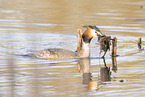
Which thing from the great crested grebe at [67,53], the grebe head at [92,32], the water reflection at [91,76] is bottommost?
the water reflection at [91,76]

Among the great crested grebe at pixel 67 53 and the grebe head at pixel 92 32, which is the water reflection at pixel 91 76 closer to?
the great crested grebe at pixel 67 53

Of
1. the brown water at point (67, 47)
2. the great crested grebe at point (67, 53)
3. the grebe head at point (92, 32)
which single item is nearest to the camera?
the brown water at point (67, 47)

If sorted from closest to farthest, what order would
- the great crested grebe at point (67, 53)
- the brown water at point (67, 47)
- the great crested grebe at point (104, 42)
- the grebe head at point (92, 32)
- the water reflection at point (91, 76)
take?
the brown water at point (67, 47)
the water reflection at point (91, 76)
the grebe head at point (92, 32)
the great crested grebe at point (67, 53)
the great crested grebe at point (104, 42)

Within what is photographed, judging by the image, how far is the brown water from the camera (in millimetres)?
5781

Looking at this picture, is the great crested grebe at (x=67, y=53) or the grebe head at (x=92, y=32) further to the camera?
the great crested grebe at (x=67, y=53)

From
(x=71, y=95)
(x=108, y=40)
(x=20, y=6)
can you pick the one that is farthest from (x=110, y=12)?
(x=71, y=95)

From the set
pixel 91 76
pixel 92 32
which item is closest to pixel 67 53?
pixel 92 32

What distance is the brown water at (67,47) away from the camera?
5781 millimetres

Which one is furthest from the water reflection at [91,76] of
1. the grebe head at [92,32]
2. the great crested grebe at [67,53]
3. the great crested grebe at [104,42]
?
the grebe head at [92,32]

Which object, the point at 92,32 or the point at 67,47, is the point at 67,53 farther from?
the point at 67,47

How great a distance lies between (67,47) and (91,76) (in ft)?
7.74

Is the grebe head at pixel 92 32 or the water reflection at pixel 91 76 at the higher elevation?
the grebe head at pixel 92 32

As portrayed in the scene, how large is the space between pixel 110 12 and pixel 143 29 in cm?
483

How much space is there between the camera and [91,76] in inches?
298
